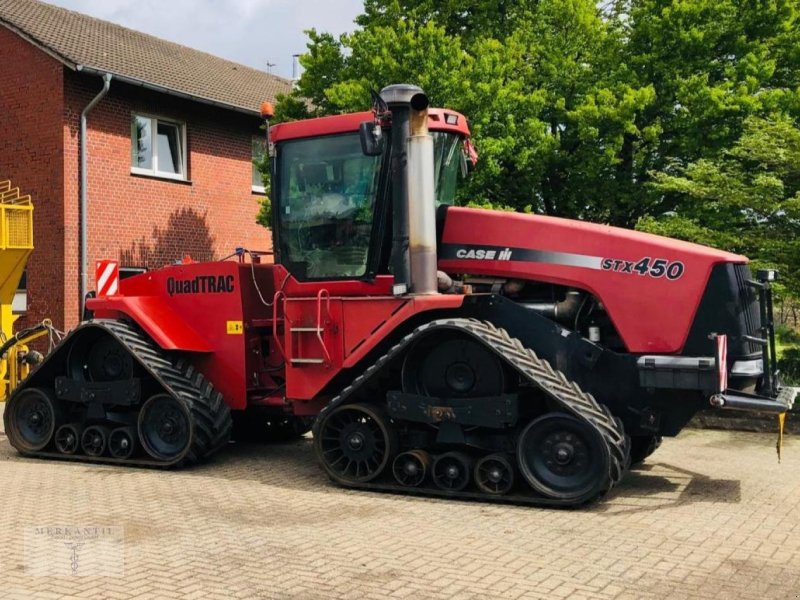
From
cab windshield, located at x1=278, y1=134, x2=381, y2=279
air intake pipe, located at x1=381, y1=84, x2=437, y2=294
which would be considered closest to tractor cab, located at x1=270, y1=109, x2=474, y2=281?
cab windshield, located at x1=278, y1=134, x2=381, y2=279

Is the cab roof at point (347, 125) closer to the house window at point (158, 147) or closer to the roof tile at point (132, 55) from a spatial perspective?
the roof tile at point (132, 55)

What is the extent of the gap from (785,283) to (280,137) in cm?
716

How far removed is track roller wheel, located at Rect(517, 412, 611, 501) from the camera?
6.78 meters

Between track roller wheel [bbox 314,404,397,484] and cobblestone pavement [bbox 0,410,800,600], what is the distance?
208mm

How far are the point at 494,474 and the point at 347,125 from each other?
3270 mm

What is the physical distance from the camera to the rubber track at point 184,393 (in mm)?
→ 8602

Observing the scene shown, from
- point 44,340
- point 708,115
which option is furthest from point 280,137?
point 44,340

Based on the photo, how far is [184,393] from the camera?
8648 millimetres

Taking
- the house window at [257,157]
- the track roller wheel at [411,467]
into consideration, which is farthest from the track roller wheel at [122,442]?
the house window at [257,157]

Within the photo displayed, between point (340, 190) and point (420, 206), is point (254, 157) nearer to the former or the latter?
point (340, 190)

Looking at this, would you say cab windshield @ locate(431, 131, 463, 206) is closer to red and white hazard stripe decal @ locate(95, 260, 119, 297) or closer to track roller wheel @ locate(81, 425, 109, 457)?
track roller wheel @ locate(81, 425, 109, 457)

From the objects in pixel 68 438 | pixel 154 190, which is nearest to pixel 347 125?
pixel 68 438

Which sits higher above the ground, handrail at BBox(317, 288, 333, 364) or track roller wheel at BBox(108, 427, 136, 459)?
handrail at BBox(317, 288, 333, 364)

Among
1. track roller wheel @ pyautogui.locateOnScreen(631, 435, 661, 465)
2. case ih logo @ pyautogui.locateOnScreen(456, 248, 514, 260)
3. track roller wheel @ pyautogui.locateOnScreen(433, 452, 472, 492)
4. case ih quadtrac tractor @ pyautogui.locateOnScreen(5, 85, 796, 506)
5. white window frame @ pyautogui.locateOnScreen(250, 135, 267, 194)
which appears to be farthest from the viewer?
white window frame @ pyautogui.locateOnScreen(250, 135, 267, 194)
